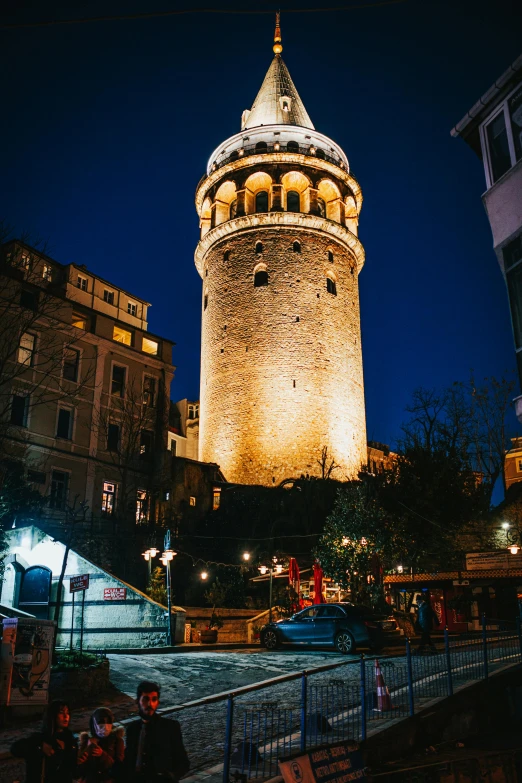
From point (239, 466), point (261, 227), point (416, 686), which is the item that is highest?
point (261, 227)

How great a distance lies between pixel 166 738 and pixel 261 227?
1472 inches

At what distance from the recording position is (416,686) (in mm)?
10703

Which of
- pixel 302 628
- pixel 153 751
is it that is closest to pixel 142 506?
pixel 302 628

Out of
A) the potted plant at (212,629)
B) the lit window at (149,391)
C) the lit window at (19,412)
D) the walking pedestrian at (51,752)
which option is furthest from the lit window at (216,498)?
the walking pedestrian at (51,752)

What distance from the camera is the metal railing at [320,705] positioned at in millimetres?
7121

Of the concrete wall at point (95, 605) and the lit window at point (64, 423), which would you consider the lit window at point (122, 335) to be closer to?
the lit window at point (64, 423)

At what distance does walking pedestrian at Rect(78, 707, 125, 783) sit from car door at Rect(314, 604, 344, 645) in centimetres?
1193

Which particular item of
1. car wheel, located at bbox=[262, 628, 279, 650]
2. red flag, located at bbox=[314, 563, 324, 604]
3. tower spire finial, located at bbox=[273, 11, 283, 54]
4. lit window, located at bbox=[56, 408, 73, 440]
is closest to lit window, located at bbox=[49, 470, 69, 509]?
lit window, located at bbox=[56, 408, 73, 440]

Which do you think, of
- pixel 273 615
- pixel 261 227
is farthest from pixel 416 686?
pixel 261 227

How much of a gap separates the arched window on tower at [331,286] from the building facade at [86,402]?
1050 cm

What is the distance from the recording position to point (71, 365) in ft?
102

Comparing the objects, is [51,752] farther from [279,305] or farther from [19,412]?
[279,305]

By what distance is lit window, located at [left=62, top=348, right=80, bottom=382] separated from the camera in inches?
1206

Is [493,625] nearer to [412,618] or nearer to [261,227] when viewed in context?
[412,618]
